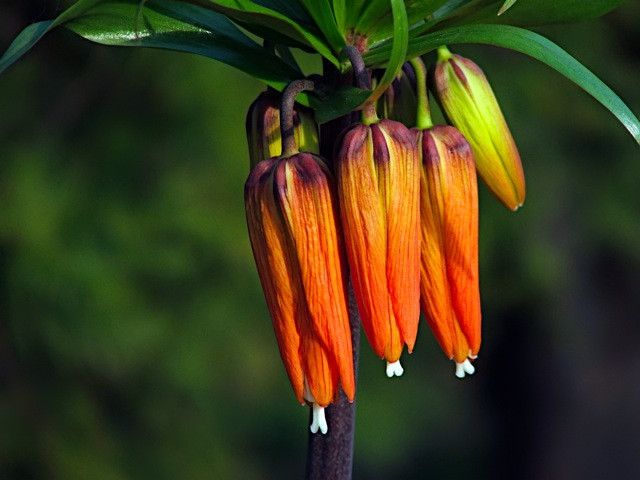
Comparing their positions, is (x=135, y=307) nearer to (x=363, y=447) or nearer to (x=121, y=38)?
(x=363, y=447)

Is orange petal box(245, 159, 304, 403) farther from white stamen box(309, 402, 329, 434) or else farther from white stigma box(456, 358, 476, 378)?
white stigma box(456, 358, 476, 378)

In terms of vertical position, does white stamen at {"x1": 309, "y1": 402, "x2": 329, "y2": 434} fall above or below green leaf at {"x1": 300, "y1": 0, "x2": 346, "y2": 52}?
below

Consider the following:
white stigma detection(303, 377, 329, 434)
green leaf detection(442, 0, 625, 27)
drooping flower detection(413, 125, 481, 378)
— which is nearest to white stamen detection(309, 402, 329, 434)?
white stigma detection(303, 377, 329, 434)

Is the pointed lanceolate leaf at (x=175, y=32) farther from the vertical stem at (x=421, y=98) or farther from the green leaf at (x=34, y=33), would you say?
the vertical stem at (x=421, y=98)

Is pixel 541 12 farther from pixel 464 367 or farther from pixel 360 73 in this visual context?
pixel 464 367

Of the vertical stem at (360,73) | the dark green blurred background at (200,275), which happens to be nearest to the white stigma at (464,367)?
the vertical stem at (360,73)

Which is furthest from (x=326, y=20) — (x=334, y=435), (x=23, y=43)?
(x=334, y=435)
